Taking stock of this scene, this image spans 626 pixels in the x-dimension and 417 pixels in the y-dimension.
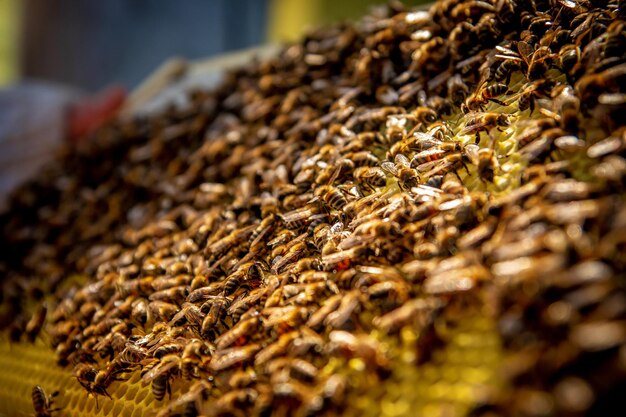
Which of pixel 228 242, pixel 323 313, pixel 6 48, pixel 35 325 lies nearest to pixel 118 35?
pixel 6 48

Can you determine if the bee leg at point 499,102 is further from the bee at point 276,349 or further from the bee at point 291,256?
the bee at point 276,349

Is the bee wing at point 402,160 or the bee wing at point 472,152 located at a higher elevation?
the bee wing at point 472,152

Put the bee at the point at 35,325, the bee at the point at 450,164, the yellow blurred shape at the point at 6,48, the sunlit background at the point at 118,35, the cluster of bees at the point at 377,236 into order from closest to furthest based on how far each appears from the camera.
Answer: the cluster of bees at the point at 377,236, the bee at the point at 450,164, the bee at the point at 35,325, the sunlit background at the point at 118,35, the yellow blurred shape at the point at 6,48

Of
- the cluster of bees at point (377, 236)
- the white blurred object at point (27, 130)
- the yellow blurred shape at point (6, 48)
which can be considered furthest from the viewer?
the yellow blurred shape at point (6, 48)

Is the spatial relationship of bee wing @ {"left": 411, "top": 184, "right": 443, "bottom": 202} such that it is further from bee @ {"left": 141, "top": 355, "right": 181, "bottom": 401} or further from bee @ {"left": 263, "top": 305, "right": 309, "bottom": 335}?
bee @ {"left": 141, "top": 355, "right": 181, "bottom": 401}

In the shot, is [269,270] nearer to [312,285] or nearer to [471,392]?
[312,285]

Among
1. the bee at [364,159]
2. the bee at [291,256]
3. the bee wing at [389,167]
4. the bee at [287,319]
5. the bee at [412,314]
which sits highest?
the bee wing at [389,167]

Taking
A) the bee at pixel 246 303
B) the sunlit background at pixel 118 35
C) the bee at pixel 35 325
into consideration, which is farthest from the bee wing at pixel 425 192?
the sunlit background at pixel 118 35

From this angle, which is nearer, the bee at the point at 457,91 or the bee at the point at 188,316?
the bee at the point at 188,316
